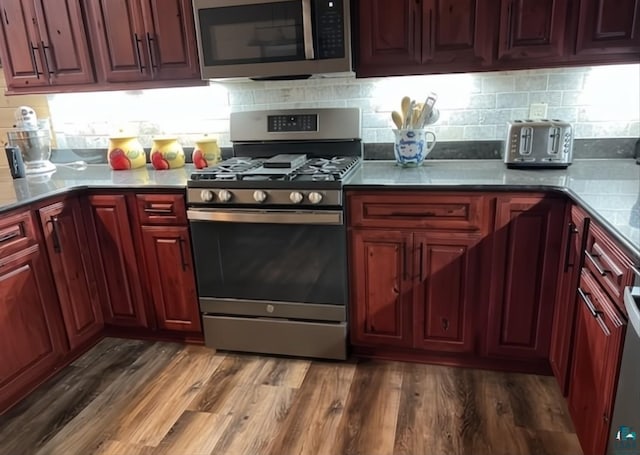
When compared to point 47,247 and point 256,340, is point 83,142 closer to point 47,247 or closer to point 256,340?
point 47,247

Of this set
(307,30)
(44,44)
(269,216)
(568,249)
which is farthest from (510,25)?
(44,44)

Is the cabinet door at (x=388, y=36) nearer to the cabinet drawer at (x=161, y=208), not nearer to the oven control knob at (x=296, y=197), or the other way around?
the oven control knob at (x=296, y=197)

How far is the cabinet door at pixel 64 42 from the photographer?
2465 millimetres

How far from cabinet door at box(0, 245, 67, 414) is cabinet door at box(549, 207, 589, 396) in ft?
7.30

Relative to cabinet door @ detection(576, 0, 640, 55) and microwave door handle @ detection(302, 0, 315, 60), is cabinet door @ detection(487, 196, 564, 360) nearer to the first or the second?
cabinet door @ detection(576, 0, 640, 55)

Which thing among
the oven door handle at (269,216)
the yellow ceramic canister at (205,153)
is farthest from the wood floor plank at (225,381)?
the yellow ceramic canister at (205,153)

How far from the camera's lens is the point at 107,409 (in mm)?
2053

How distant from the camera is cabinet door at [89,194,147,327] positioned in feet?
7.73

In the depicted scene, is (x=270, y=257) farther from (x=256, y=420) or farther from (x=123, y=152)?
(x=123, y=152)

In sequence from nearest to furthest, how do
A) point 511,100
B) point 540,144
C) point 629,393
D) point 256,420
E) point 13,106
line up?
1. point 629,393
2. point 256,420
3. point 540,144
4. point 511,100
5. point 13,106

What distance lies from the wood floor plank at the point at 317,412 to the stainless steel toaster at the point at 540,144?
1.26 metres

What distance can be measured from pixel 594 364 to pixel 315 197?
3.88ft

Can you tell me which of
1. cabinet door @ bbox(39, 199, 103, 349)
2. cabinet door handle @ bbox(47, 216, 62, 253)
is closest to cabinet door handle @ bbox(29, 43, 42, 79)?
cabinet door @ bbox(39, 199, 103, 349)

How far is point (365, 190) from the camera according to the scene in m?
2.05
